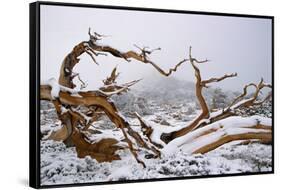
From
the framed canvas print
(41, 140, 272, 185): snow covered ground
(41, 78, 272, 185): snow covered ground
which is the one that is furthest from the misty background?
(41, 140, 272, 185): snow covered ground

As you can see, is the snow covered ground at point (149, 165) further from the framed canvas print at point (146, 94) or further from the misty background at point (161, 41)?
the misty background at point (161, 41)

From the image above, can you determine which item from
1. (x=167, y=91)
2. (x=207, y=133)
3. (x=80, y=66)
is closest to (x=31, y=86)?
(x=80, y=66)

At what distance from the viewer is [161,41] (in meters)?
6.93

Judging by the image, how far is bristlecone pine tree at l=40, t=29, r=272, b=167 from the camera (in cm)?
645

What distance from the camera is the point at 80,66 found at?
21.4 feet

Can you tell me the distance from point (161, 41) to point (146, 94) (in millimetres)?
555

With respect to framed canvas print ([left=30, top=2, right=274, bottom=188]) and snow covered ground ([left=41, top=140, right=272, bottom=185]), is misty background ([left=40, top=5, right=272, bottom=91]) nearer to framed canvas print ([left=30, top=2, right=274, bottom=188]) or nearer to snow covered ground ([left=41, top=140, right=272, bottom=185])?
framed canvas print ([left=30, top=2, right=274, bottom=188])

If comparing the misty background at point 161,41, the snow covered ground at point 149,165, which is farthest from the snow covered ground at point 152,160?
the misty background at point 161,41

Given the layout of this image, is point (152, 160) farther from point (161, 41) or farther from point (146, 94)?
point (161, 41)

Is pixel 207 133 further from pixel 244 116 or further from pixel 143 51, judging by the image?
pixel 143 51

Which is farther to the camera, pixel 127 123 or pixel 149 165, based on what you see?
pixel 149 165

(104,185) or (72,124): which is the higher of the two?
(72,124)

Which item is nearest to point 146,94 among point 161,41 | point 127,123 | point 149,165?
point 127,123

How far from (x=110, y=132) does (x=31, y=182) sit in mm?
874
